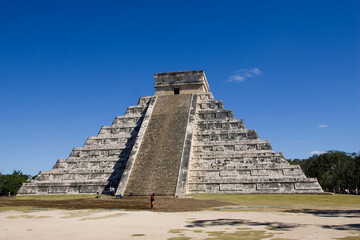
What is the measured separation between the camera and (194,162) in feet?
58.9

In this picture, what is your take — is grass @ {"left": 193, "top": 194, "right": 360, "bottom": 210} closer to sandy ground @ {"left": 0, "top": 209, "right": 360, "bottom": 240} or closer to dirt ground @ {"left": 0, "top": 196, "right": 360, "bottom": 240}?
sandy ground @ {"left": 0, "top": 209, "right": 360, "bottom": 240}

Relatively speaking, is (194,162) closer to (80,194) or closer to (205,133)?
(205,133)

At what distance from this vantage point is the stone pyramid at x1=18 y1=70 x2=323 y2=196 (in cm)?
1584

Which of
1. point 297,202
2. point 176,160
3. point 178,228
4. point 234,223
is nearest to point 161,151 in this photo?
point 176,160

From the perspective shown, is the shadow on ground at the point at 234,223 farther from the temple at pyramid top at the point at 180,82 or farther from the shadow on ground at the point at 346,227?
the temple at pyramid top at the point at 180,82

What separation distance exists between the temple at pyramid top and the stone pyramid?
2172 mm

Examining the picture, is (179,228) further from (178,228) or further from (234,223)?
(234,223)

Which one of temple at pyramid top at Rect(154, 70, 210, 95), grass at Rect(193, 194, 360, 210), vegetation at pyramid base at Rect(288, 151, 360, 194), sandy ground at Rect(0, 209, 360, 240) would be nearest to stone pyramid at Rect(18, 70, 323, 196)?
grass at Rect(193, 194, 360, 210)

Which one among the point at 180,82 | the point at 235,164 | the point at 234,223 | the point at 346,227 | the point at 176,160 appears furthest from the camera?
the point at 180,82

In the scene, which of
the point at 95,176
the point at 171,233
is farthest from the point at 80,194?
the point at 171,233

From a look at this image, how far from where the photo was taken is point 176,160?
1703 cm

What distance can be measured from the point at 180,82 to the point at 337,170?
23.5 meters

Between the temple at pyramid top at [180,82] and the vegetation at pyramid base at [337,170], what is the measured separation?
69.5 feet

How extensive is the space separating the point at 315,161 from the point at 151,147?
3199cm
